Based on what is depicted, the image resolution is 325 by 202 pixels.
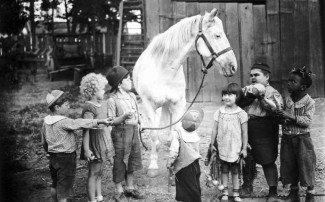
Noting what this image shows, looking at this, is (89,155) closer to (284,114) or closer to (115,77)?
(115,77)

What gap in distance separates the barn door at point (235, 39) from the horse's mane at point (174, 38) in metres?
1.57

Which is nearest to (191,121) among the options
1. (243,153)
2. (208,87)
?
(243,153)

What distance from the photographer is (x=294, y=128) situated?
10.3 feet

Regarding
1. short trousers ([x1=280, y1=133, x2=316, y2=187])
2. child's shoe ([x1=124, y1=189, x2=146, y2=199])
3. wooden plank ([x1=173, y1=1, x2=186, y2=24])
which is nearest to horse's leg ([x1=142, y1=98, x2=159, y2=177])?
child's shoe ([x1=124, y1=189, x2=146, y2=199])

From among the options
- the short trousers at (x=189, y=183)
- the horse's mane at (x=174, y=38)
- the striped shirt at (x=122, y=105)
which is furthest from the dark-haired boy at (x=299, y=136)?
the striped shirt at (x=122, y=105)

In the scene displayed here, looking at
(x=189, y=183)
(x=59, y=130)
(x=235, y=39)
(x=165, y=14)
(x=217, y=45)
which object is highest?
(x=165, y=14)

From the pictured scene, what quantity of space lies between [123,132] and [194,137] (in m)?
0.67

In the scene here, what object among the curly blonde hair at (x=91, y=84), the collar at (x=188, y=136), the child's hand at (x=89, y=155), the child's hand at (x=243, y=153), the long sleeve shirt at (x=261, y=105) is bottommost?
the child's hand at (x=243, y=153)

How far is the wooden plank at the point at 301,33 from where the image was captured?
18.5ft

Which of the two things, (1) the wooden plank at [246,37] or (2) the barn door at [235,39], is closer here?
(2) the barn door at [235,39]

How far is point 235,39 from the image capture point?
219 inches

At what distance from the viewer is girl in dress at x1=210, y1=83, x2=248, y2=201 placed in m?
3.14

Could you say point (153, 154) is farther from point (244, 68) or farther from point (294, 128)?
point (244, 68)

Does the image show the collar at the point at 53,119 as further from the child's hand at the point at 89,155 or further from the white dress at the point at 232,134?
the white dress at the point at 232,134
